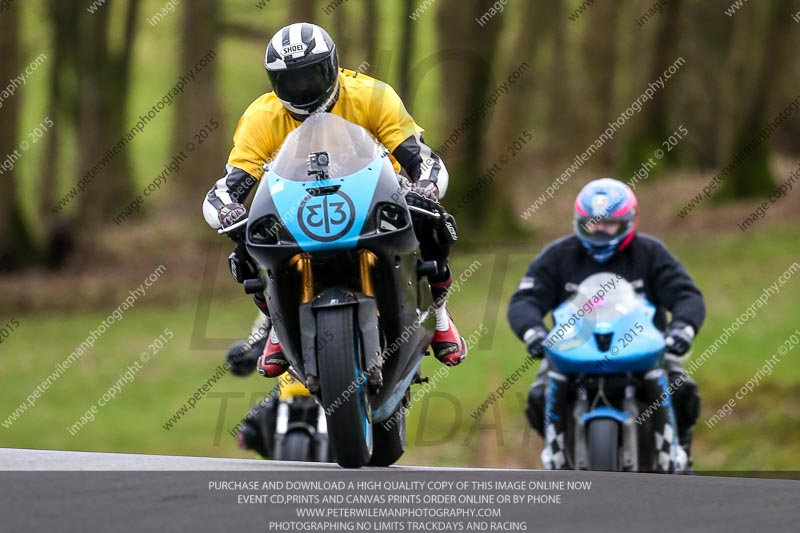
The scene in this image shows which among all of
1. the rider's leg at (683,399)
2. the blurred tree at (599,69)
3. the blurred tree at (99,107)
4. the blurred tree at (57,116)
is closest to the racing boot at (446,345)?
the rider's leg at (683,399)

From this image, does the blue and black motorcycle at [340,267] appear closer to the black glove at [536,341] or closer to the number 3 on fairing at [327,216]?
the number 3 on fairing at [327,216]

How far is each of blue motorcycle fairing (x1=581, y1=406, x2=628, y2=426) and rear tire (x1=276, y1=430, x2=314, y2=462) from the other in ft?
7.08

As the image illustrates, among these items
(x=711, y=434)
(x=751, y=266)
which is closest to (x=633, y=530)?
(x=711, y=434)

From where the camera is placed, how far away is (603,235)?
9859mm

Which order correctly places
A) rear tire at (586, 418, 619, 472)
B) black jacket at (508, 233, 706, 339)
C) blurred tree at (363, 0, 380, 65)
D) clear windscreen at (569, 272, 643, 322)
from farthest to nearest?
blurred tree at (363, 0, 380, 65), black jacket at (508, 233, 706, 339), clear windscreen at (569, 272, 643, 322), rear tire at (586, 418, 619, 472)

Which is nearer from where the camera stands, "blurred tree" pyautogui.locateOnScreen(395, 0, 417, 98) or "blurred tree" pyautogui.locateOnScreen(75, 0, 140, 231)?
"blurred tree" pyautogui.locateOnScreen(395, 0, 417, 98)

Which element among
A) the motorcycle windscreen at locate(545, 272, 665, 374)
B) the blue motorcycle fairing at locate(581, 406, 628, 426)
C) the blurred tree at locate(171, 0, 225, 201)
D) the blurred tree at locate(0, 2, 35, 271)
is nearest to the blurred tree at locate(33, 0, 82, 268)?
the blurred tree at locate(0, 2, 35, 271)

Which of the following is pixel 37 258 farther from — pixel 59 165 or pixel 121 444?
pixel 121 444

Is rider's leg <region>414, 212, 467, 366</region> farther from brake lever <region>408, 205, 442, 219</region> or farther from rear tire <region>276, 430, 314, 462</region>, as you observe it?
rear tire <region>276, 430, 314, 462</region>

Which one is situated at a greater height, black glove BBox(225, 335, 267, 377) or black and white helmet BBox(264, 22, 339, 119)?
black and white helmet BBox(264, 22, 339, 119)

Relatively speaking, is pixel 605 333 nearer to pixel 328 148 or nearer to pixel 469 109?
pixel 328 148

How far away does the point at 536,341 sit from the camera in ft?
31.7

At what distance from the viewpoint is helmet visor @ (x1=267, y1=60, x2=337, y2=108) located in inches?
300

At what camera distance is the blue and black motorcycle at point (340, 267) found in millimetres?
7023
